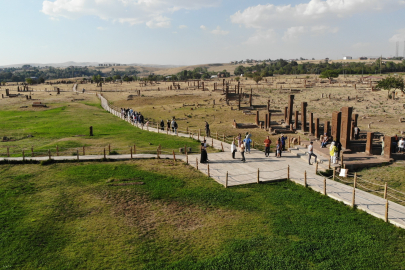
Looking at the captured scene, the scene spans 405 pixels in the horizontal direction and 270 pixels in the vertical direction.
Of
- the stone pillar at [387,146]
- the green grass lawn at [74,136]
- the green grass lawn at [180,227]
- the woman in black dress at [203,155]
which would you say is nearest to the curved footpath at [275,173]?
the woman in black dress at [203,155]

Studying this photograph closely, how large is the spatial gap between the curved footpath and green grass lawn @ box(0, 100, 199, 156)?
2.64 meters

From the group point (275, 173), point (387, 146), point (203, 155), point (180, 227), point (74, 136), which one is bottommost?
point (180, 227)

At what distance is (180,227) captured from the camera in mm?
12328

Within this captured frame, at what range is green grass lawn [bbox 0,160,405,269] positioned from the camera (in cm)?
1019

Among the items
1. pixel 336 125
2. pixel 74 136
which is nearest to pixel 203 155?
pixel 336 125

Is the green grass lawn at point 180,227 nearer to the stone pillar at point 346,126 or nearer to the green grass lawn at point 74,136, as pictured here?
the green grass lawn at point 74,136

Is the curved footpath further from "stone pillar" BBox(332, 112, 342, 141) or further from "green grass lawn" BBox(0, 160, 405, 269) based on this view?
"stone pillar" BBox(332, 112, 342, 141)

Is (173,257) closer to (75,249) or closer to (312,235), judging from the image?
(75,249)

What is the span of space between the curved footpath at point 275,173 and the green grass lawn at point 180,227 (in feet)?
2.12

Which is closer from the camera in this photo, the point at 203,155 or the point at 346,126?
the point at 203,155

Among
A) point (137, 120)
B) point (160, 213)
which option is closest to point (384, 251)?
point (160, 213)

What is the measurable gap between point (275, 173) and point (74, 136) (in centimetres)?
1883

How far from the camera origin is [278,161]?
20547mm

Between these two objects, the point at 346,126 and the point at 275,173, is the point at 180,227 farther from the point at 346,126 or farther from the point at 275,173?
the point at 346,126
